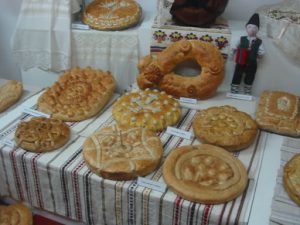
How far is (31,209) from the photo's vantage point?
1.32 meters

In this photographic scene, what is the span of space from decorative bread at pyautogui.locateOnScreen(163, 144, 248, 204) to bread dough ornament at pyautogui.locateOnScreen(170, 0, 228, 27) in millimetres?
638

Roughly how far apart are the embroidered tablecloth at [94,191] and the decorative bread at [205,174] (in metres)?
0.03

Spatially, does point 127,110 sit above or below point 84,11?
below

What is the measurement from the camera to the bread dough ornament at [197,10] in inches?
58.7

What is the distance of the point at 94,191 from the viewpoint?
1109mm

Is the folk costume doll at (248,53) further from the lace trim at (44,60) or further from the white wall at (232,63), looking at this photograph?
the lace trim at (44,60)

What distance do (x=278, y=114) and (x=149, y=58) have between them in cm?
61

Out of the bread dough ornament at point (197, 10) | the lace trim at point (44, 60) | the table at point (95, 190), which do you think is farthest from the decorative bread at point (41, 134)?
the bread dough ornament at point (197, 10)

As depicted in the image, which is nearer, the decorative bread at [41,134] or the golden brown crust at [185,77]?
the decorative bread at [41,134]

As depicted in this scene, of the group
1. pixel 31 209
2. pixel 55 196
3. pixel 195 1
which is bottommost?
pixel 31 209

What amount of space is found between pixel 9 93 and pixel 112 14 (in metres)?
0.62

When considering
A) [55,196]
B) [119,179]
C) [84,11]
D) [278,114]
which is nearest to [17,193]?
[55,196]

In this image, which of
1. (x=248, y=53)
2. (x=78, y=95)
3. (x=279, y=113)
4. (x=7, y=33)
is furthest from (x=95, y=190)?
(x=7, y=33)

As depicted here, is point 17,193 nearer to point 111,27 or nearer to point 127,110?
point 127,110
